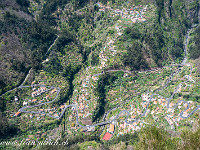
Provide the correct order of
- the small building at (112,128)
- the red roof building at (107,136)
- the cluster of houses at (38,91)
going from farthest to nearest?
the cluster of houses at (38,91), the small building at (112,128), the red roof building at (107,136)

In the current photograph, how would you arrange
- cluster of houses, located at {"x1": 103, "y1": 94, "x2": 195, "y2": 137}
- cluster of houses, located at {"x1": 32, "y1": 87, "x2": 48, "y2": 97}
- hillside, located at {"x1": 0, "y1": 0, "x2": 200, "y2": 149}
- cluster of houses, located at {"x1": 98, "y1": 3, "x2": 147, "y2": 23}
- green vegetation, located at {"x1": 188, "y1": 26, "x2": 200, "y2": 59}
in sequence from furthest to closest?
cluster of houses, located at {"x1": 98, "y1": 3, "x2": 147, "y2": 23}, green vegetation, located at {"x1": 188, "y1": 26, "x2": 200, "y2": 59}, cluster of houses, located at {"x1": 32, "y1": 87, "x2": 48, "y2": 97}, hillside, located at {"x1": 0, "y1": 0, "x2": 200, "y2": 149}, cluster of houses, located at {"x1": 103, "y1": 94, "x2": 195, "y2": 137}

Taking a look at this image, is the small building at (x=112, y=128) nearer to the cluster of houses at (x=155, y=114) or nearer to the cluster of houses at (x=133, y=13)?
the cluster of houses at (x=155, y=114)

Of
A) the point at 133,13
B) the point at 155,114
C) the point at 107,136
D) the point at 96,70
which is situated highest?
the point at 133,13

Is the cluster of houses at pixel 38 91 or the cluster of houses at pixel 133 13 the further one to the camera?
the cluster of houses at pixel 133 13

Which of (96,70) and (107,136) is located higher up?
(96,70)

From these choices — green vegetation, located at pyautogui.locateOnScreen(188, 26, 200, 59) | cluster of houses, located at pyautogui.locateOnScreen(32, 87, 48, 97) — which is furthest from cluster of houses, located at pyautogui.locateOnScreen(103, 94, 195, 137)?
green vegetation, located at pyautogui.locateOnScreen(188, 26, 200, 59)

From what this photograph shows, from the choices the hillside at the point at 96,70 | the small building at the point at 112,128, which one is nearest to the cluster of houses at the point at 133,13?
the hillside at the point at 96,70

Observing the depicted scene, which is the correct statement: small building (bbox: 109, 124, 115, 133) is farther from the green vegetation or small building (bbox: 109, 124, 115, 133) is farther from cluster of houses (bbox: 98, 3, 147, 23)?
cluster of houses (bbox: 98, 3, 147, 23)

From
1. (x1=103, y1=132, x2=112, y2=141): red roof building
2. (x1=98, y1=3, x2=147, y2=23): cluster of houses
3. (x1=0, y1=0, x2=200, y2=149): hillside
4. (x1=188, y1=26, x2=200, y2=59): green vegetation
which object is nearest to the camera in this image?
(x1=0, y1=0, x2=200, y2=149): hillside

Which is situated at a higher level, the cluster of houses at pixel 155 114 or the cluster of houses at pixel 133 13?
the cluster of houses at pixel 133 13

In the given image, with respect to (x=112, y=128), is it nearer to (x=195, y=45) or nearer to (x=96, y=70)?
(x=96, y=70)

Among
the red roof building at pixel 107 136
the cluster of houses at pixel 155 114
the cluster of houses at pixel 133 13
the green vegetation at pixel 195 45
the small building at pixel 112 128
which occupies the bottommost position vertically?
the red roof building at pixel 107 136

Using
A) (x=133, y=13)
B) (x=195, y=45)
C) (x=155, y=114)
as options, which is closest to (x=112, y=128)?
(x=155, y=114)

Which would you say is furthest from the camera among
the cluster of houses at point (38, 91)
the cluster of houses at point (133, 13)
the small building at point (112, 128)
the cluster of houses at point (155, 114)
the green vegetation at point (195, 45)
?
the cluster of houses at point (133, 13)
